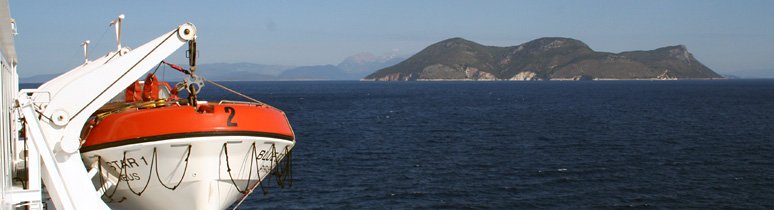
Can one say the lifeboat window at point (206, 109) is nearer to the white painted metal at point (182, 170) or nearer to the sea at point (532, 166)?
the white painted metal at point (182, 170)

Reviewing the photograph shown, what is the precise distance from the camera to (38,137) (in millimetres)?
11398

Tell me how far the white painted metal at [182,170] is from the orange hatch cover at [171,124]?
0.12m

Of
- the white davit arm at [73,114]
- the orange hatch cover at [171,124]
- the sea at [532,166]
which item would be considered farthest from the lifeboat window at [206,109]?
the sea at [532,166]

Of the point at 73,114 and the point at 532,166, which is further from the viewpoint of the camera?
the point at 532,166

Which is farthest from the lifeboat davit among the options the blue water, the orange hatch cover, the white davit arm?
the blue water

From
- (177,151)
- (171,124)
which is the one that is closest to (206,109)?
(171,124)

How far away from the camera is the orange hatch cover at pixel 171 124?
518 inches

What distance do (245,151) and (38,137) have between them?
11.7 ft

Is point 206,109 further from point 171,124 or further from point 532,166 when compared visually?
point 532,166

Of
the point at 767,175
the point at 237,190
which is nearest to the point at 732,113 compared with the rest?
the point at 767,175

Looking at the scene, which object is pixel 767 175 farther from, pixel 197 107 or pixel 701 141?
pixel 197 107

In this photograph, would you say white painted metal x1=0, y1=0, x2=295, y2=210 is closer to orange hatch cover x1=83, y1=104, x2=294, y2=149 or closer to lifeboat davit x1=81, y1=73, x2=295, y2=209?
lifeboat davit x1=81, y1=73, x2=295, y2=209

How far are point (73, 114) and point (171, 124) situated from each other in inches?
66.2

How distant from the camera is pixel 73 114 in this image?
11867 millimetres
